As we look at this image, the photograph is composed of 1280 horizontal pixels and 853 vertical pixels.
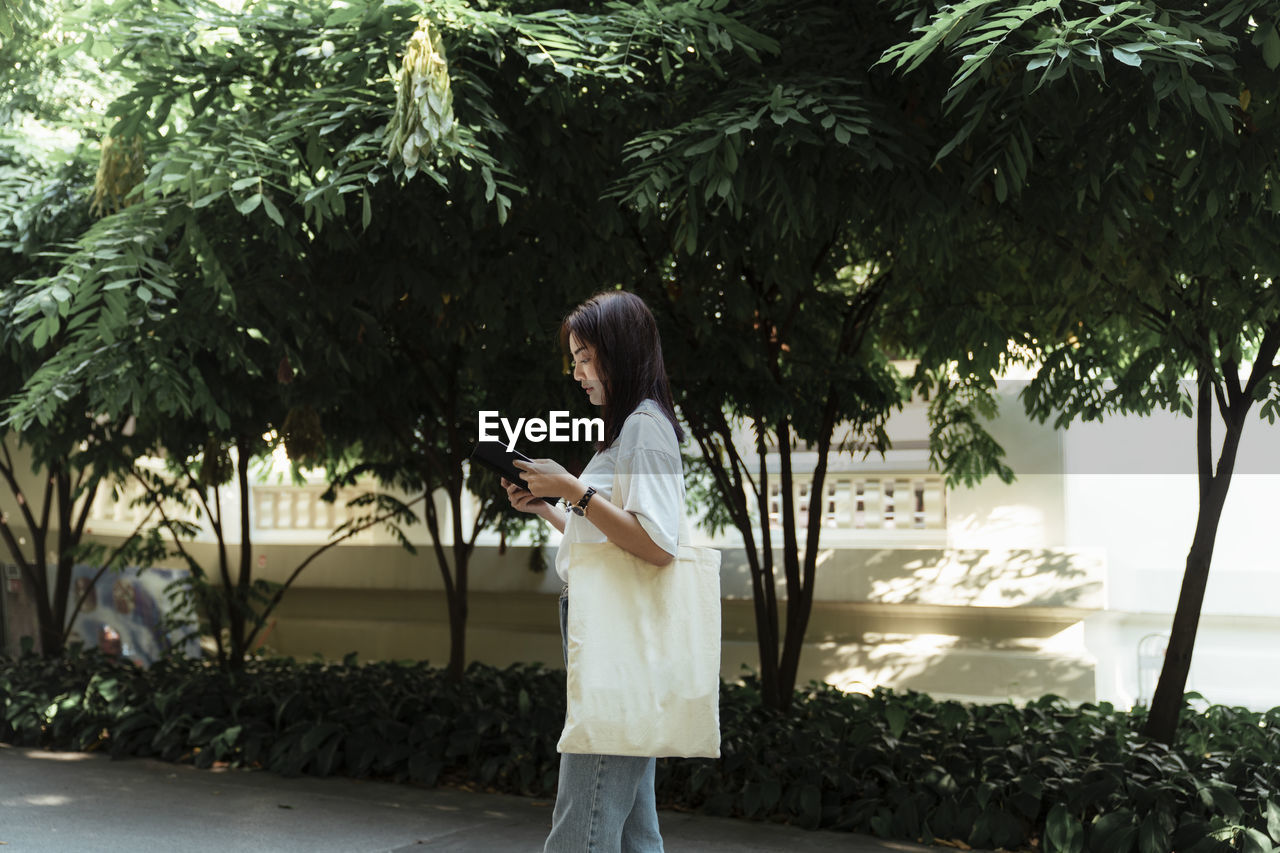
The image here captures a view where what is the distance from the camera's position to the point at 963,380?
27.0 feet

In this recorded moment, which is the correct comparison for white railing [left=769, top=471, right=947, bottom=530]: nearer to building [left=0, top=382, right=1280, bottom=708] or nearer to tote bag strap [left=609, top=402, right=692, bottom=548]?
building [left=0, top=382, right=1280, bottom=708]

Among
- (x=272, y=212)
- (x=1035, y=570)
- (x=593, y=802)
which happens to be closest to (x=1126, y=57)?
(x=593, y=802)

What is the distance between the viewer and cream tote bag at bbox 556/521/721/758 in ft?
8.93

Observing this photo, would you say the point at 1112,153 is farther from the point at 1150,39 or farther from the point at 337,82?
the point at 337,82

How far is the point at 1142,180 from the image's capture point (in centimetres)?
495

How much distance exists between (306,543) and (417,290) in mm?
7265

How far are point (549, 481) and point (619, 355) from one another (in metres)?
0.41

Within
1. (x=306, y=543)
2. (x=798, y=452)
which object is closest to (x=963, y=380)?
(x=798, y=452)

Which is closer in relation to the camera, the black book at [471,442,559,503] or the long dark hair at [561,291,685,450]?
the black book at [471,442,559,503]

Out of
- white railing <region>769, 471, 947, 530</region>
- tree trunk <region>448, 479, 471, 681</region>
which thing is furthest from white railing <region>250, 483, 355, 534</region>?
white railing <region>769, 471, 947, 530</region>

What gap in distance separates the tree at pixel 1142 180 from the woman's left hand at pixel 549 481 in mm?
1896

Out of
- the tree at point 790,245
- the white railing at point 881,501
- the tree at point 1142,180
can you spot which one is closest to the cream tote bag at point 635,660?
the tree at point 1142,180

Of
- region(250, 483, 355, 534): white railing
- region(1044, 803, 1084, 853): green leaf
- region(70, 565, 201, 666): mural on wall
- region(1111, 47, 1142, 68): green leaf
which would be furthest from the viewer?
region(250, 483, 355, 534): white railing

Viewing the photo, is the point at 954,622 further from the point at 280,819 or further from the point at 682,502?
the point at 682,502
